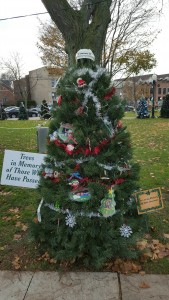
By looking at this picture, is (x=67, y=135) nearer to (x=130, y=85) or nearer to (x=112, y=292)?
(x=112, y=292)

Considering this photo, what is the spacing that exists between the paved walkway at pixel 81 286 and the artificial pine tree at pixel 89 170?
0.58 ft

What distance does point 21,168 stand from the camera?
4.04 meters

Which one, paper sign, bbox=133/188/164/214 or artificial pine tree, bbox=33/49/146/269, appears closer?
artificial pine tree, bbox=33/49/146/269

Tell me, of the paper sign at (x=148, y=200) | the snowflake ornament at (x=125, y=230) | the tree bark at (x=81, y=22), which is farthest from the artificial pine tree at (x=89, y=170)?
the tree bark at (x=81, y=22)

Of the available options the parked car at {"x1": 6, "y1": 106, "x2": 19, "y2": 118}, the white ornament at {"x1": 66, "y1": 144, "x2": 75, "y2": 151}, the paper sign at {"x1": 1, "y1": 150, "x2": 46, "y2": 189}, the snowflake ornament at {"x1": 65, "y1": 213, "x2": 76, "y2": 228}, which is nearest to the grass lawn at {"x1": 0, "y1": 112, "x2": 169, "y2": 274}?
the paper sign at {"x1": 1, "y1": 150, "x2": 46, "y2": 189}

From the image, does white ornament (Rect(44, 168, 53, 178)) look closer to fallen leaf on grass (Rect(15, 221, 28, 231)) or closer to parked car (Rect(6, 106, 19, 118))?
fallen leaf on grass (Rect(15, 221, 28, 231))

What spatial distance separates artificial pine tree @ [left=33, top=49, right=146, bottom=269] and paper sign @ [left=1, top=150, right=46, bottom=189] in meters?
1.11

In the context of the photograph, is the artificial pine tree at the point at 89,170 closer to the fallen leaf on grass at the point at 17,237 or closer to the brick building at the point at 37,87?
the fallen leaf on grass at the point at 17,237

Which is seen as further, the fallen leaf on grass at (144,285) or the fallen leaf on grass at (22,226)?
the fallen leaf on grass at (22,226)

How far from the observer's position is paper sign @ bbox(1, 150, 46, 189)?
4016mm

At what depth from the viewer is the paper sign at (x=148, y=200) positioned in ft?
9.69

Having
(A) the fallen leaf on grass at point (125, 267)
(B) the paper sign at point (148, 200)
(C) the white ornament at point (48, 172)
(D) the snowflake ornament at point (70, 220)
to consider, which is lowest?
(A) the fallen leaf on grass at point (125, 267)

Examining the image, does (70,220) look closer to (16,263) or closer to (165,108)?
(16,263)

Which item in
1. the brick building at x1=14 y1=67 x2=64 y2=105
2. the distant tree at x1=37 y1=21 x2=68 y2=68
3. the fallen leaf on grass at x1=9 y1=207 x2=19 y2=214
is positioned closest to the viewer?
the fallen leaf on grass at x1=9 y1=207 x2=19 y2=214
